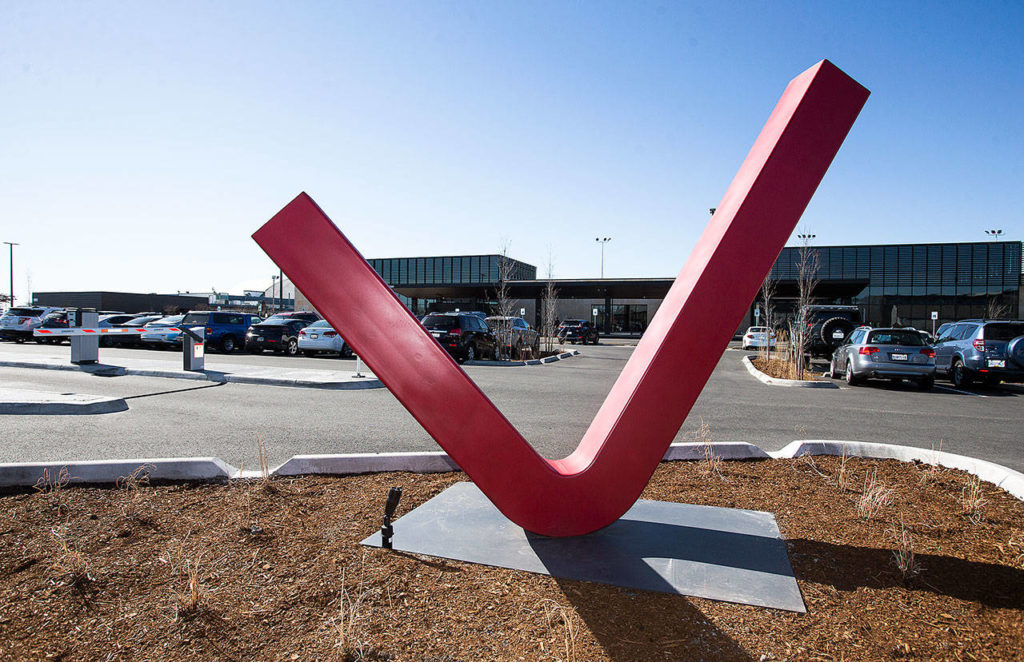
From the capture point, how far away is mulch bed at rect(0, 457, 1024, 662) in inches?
107

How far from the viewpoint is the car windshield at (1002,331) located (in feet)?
47.8

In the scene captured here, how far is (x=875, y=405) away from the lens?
11531mm

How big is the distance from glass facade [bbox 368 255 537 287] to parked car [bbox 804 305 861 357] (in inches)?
1412

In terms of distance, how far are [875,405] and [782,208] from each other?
9757mm

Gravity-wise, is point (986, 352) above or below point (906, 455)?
above

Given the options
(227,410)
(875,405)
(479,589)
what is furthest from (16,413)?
(875,405)

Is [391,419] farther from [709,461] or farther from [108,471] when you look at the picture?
[709,461]

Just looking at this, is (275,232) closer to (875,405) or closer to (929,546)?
(929,546)

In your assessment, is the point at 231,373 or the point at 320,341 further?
the point at 320,341

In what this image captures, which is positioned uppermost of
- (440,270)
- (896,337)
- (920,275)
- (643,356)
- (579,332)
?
(440,270)

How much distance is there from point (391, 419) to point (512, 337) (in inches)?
530

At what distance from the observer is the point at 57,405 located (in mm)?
9188

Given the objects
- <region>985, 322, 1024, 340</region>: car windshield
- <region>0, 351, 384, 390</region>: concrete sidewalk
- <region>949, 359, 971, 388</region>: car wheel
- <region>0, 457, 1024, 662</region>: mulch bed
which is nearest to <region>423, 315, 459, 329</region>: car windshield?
<region>0, 351, 384, 390</region>: concrete sidewalk

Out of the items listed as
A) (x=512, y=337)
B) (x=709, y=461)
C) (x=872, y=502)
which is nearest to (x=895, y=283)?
(x=512, y=337)
